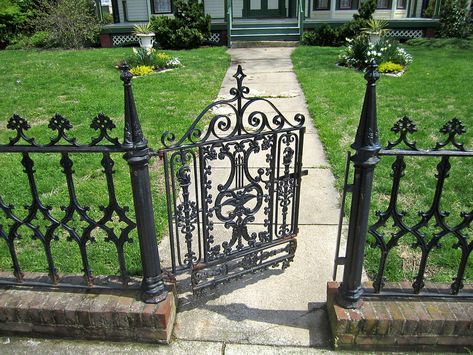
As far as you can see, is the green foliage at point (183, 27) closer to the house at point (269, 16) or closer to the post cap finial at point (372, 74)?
the house at point (269, 16)

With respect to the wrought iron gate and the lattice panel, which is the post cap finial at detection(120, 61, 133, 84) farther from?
the lattice panel

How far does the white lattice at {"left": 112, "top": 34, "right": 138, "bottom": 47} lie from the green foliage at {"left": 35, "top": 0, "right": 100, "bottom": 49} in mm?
1088

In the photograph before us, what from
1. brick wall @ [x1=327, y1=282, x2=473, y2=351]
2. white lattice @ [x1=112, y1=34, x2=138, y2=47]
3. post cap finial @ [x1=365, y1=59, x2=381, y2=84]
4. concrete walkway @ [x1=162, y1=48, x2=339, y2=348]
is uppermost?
post cap finial @ [x1=365, y1=59, x2=381, y2=84]

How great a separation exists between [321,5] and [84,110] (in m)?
14.7

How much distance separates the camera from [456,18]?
1596 centimetres

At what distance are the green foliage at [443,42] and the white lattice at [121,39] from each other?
36.5ft

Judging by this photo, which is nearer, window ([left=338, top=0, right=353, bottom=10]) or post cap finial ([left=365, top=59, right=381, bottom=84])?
post cap finial ([left=365, top=59, right=381, bottom=84])

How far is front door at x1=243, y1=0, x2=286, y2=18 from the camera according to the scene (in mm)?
18984

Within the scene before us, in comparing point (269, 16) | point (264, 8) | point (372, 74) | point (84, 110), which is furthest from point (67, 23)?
point (372, 74)

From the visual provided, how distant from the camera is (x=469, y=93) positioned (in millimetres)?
8359

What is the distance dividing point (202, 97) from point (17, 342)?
20.7 ft

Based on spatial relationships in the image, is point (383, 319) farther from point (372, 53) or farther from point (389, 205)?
point (372, 53)

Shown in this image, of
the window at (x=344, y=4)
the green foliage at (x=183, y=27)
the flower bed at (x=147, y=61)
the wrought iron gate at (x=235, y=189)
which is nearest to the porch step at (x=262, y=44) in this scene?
the green foliage at (x=183, y=27)

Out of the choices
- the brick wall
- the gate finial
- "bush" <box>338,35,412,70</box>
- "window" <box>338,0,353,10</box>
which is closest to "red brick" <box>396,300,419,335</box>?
the brick wall
